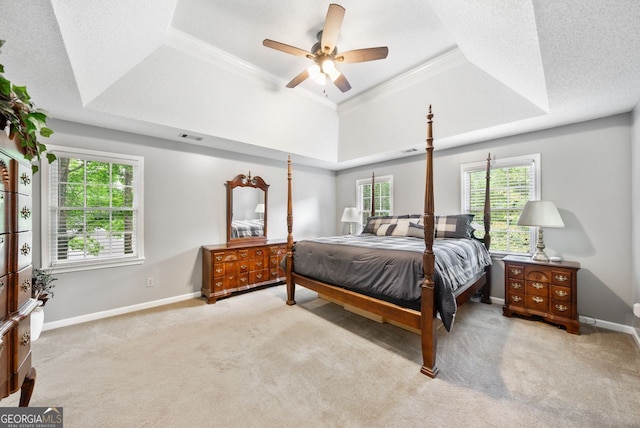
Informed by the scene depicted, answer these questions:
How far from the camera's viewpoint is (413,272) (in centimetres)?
216

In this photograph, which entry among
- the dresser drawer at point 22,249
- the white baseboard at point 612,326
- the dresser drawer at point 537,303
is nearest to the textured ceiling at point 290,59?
the dresser drawer at point 22,249

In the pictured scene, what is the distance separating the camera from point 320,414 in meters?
1.58

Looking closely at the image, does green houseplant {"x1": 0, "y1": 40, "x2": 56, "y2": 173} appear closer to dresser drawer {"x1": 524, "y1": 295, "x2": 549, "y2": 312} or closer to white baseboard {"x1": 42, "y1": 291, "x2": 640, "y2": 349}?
white baseboard {"x1": 42, "y1": 291, "x2": 640, "y2": 349}

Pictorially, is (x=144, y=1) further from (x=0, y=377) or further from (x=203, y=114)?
(x=0, y=377)

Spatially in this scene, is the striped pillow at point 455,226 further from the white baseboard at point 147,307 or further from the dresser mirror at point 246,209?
the dresser mirror at point 246,209

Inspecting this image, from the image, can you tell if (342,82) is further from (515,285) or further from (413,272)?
(515,285)

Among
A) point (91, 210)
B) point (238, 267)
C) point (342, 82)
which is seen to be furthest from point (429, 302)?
point (91, 210)

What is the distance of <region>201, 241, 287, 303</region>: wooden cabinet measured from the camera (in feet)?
11.8

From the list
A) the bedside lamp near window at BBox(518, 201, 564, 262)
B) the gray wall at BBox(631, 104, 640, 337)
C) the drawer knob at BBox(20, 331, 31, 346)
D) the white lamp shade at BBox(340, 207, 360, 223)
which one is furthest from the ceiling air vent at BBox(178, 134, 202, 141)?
the gray wall at BBox(631, 104, 640, 337)

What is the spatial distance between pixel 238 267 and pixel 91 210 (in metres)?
1.97

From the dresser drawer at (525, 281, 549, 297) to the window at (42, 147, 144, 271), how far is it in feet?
16.1

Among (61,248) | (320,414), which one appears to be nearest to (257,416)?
(320,414)

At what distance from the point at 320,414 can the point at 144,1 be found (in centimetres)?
333

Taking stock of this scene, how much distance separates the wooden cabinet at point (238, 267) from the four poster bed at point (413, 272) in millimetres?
834
